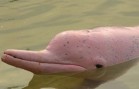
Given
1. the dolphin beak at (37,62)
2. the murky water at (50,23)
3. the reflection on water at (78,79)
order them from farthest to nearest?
the murky water at (50,23)
the reflection on water at (78,79)
the dolphin beak at (37,62)

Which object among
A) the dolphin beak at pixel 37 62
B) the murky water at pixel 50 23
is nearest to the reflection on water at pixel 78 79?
the murky water at pixel 50 23

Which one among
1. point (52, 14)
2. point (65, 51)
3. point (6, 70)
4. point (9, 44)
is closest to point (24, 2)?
point (52, 14)

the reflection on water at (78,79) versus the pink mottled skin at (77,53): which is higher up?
the pink mottled skin at (77,53)

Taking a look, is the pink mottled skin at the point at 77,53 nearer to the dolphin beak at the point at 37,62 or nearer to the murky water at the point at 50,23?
the dolphin beak at the point at 37,62

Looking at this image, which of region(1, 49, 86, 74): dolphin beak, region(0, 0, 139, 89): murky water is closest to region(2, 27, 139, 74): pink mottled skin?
region(1, 49, 86, 74): dolphin beak

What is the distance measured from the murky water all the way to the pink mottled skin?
19 centimetres

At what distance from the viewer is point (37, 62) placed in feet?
13.6

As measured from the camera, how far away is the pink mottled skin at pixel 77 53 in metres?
4.11

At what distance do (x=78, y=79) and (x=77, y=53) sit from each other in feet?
1.02

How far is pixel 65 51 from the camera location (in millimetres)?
4363

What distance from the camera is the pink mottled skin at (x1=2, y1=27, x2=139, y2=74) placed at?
411 centimetres

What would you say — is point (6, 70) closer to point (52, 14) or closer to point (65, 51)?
point (65, 51)

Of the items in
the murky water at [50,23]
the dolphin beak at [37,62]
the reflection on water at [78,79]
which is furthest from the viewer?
the murky water at [50,23]

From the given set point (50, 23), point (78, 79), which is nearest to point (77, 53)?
point (78, 79)
